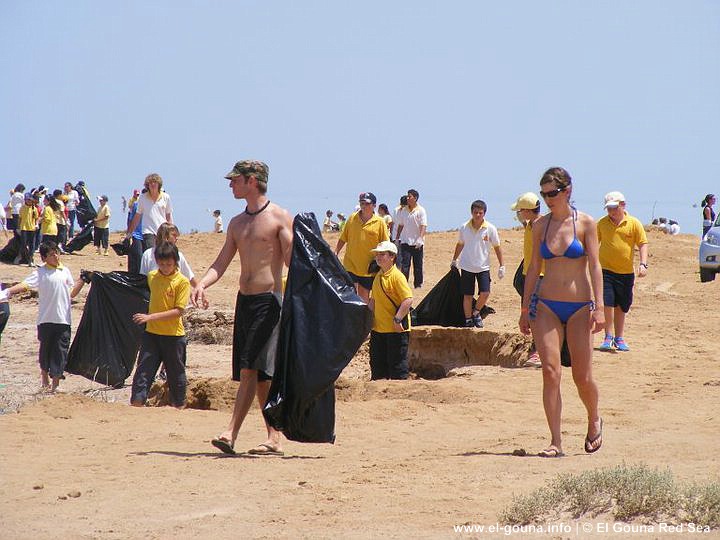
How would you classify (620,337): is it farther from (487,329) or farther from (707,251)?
(707,251)

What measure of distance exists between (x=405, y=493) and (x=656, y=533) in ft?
4.94

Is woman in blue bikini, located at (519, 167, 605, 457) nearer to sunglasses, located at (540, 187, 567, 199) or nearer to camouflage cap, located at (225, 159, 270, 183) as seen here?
sunglasses, located at (540, 187, 567, 199)

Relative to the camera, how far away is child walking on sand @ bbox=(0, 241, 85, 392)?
11.7m

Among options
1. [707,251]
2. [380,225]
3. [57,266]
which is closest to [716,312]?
[707,251]

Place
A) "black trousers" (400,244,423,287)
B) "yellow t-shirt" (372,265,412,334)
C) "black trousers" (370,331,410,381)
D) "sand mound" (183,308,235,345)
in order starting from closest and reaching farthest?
"yellow t-shirt" (372,265,412,334), "black trousers" (370,331,410,381), "sand mound" (183,308,235,345), "black trousers" (400,244,423,287)

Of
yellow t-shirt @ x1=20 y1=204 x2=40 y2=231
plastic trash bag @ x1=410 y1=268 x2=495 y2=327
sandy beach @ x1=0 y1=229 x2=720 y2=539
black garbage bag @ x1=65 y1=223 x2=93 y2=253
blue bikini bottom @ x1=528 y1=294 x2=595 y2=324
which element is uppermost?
yellow t-shirt @ x1=20 y1=204 x2=40 y2=231

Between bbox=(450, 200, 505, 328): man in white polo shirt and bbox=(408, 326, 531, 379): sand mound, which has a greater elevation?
bbox=(450, 200, 505, 328): man in white polo shirt

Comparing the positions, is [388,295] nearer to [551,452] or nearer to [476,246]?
[476,246]

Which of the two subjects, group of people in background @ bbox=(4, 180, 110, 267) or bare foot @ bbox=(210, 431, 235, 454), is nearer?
bare foot @ bbox=(210, 431, 235, 454)

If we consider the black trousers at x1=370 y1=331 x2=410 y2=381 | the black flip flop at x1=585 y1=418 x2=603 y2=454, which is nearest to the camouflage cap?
the black flip flop at x1=585 y1=418 x2=603 y2=454

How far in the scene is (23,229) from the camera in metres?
22.5

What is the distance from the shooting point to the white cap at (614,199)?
12.6 m

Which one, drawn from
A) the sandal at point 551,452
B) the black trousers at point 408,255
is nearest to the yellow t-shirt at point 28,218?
the black trousers at point 408,255

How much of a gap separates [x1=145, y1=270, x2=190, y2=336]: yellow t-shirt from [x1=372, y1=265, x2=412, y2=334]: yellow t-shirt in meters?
2.07
